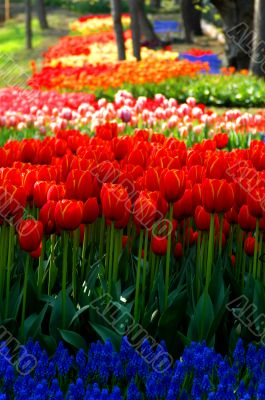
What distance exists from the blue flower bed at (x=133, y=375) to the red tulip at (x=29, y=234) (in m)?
0.47

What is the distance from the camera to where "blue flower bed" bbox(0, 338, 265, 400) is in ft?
10.2

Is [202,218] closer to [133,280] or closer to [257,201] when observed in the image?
[257,201]

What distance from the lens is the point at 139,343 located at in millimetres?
3682

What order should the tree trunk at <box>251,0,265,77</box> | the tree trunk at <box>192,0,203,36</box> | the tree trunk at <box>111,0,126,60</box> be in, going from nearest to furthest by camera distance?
the tree trunk at <box>251,0,265,77</box> < the tree trunk at <box>111,0,126,60</box> < the tree trunk at <box>192,0,203,36</box>

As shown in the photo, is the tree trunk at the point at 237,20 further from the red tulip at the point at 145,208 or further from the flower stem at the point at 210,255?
the red tulip at the point at 145,208

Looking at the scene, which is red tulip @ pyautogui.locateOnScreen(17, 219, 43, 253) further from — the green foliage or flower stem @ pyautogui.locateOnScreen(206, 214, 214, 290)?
the green foliage

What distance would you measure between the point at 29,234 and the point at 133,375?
2.68 ft

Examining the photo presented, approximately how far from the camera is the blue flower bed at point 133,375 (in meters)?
3.12

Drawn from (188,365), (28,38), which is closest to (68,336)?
(188,365)

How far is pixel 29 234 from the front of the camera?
12.1 feet

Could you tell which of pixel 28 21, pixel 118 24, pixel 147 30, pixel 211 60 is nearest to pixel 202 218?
pixel 118 24

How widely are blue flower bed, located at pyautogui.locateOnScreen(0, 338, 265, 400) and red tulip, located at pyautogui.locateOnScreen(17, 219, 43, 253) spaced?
469 mm

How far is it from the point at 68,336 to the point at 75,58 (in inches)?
807

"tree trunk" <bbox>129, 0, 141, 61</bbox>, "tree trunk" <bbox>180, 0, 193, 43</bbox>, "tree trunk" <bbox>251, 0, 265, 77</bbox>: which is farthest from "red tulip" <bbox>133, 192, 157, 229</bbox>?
"tree trunk" <bbox>180, 0, 193, 43</bbox>
